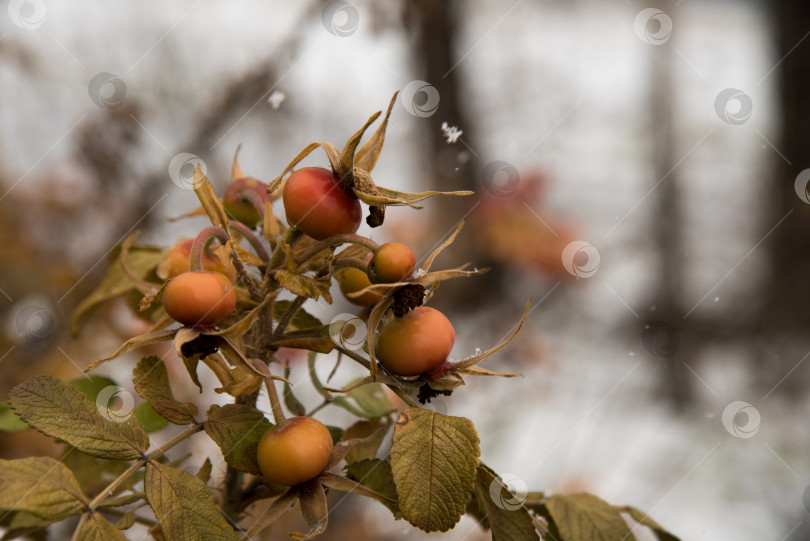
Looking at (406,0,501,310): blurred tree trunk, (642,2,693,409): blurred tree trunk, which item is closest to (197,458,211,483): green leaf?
(406,0,501,310): blurred tree trunk

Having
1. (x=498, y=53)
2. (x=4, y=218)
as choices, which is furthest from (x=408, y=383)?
(x=498, y=53)
